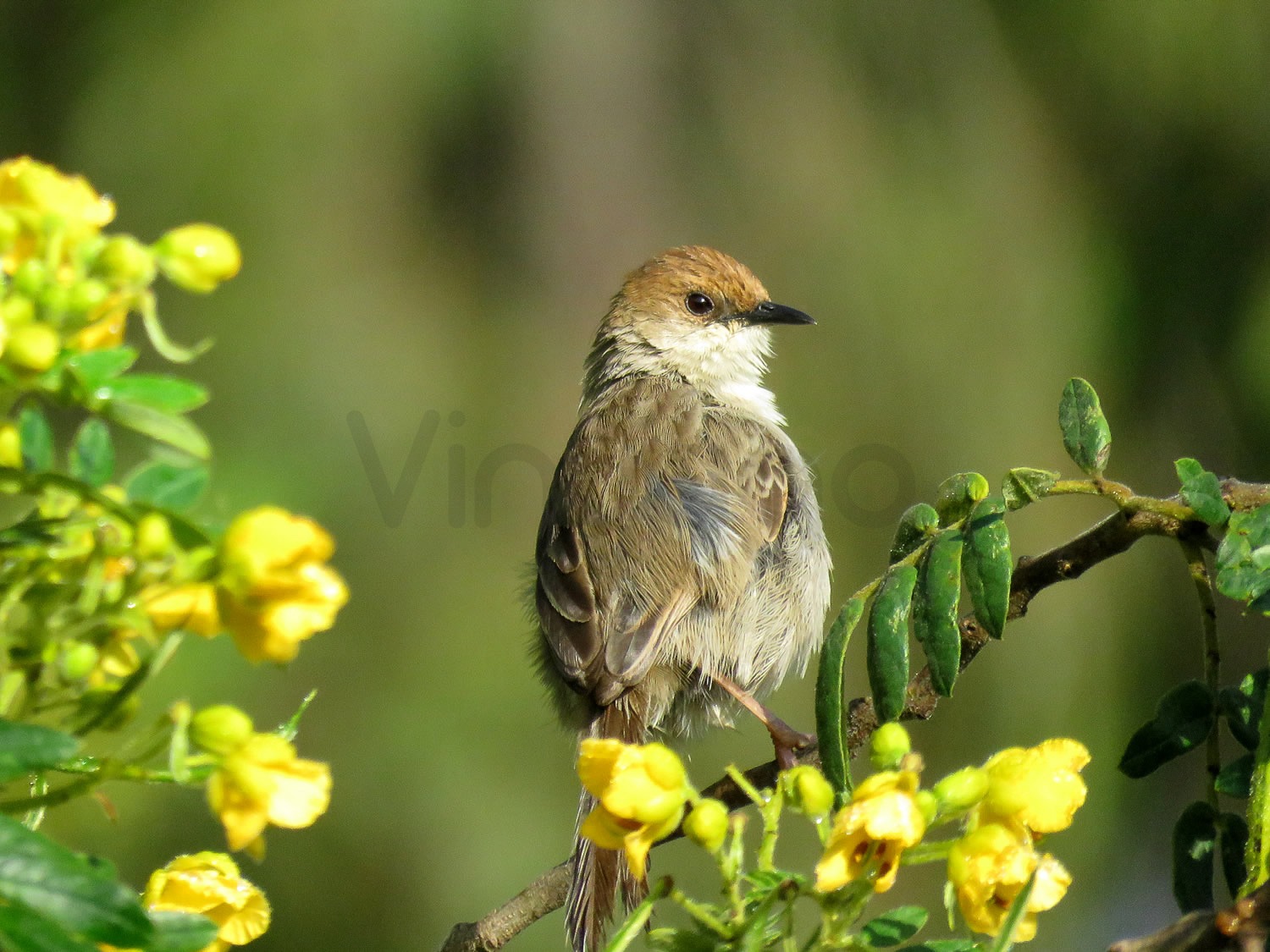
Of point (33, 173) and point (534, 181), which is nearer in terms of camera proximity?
point (33, 173)

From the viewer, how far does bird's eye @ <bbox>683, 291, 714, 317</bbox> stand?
6.64m

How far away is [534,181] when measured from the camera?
941 cm

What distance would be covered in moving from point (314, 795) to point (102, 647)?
0.82ft

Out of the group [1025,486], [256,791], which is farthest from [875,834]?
[1025,486]

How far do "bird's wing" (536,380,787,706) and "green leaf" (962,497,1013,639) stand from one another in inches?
94.8

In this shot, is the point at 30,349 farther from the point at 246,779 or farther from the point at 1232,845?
the point at 1232,845

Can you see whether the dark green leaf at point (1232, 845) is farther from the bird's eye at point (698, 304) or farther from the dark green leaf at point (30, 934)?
the bird's eye at point (698, 304)

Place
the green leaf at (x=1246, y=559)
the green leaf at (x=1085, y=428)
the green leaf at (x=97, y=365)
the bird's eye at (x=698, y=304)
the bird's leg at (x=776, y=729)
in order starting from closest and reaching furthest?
the green leaf at (x=97, y=365), the green leaf at (x=1246, y=559), the green leaf at (x=1085, y=428), the bird's leg at (x=776, y=729), the bird's eye at (x=698, y=304)

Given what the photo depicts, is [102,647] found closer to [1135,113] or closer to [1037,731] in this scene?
[1037,731]

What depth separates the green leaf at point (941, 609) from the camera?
2156mm

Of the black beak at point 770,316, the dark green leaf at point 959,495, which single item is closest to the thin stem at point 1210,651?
the dark green leaf at point 959,495

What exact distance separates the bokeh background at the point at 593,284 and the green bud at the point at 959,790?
601cm

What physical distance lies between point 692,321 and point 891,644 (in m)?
4.47

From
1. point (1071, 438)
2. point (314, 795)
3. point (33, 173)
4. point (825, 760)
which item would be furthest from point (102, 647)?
point (1071, 438)
